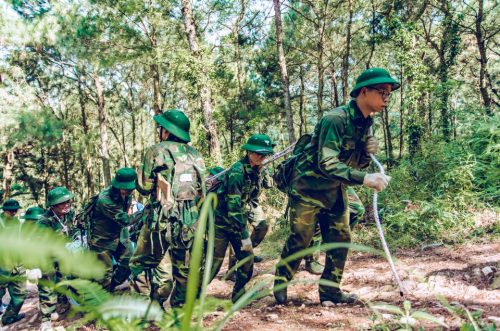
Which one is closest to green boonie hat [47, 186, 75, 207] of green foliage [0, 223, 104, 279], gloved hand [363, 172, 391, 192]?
gloved hand [363, 172, 391, 192]

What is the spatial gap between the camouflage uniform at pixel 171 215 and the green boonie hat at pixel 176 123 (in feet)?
0.28

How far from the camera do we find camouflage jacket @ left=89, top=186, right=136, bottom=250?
507 centimetres

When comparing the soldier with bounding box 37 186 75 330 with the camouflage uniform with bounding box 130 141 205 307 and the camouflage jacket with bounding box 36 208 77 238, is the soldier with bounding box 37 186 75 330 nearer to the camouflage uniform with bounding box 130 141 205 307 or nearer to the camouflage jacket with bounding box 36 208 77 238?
the camouflage jacket with bounding box 36 208 77 238

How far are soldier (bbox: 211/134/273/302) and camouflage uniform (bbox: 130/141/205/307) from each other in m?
0.58

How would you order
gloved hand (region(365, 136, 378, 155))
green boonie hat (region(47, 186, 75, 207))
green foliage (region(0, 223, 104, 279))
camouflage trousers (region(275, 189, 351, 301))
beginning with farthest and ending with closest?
green boonie hat (region(47, 186, 75, 207)) < camouflage trousers (region(275, 189, 351, 301)) < gloved hand (region(365, 136, 378, 155)) < green foliage (region(0, 223, 104, 279))

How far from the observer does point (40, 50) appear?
17609mm

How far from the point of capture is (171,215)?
3.64m

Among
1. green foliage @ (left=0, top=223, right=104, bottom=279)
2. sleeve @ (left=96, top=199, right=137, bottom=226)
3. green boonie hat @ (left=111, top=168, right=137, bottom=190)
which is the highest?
green boonie hat @ (left=111, top=168, right=137, bottom=190)

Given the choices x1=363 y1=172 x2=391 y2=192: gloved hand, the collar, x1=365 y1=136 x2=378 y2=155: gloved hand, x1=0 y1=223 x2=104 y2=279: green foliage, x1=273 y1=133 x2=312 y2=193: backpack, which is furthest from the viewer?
x1=273 y1=133 x2=312 y2=193: backpack

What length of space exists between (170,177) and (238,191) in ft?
3.21

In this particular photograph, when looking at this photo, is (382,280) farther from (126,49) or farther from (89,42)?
(89,42)

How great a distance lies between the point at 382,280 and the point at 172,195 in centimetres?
223

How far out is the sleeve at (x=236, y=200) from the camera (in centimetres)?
429

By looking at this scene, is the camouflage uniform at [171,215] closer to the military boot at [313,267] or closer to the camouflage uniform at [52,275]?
the camouflage uniform at [52,275]
